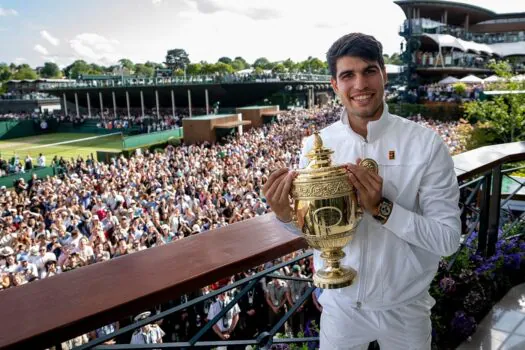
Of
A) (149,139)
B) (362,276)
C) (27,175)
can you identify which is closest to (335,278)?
(362,276)

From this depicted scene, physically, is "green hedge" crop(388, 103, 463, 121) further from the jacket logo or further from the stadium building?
the jacket logo

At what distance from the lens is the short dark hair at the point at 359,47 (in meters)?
1.61

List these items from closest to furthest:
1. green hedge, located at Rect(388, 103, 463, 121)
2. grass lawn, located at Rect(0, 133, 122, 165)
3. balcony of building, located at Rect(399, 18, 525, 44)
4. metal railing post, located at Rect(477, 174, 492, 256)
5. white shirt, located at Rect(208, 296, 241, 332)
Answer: metal railing post, located at Rect(477, 174, 492, 256), white shirt, located at Rect(208, 296, 241, 332), green hedge, located at Rect(388, 103, 463, 121), grass lawn, located at Rect(0, 133, 122, 165), balcony of building, located at Rect(399, 18, 525, 44)

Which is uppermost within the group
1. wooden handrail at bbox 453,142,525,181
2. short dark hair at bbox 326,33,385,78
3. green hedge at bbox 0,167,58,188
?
short dark hair at bbox 326,33,385,78

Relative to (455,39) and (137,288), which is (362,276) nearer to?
(137,288)

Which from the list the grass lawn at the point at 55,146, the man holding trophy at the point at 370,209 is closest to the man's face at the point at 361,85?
the man holding trophy at the point at 370,209

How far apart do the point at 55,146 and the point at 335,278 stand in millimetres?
41663

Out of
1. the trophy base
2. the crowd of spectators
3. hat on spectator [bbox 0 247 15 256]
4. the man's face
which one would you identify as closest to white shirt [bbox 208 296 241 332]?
the crowd of spectators

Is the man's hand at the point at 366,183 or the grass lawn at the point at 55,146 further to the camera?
the grass lawn at the point at 55,146

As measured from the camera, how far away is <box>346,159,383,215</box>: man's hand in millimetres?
1414

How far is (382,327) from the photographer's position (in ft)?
5.32

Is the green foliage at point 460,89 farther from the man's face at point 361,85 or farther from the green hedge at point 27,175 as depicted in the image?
the man's face at point 361,85

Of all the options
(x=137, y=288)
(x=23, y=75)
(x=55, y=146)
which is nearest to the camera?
(x=137, y=288)

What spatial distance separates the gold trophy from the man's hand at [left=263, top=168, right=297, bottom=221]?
2 cm
